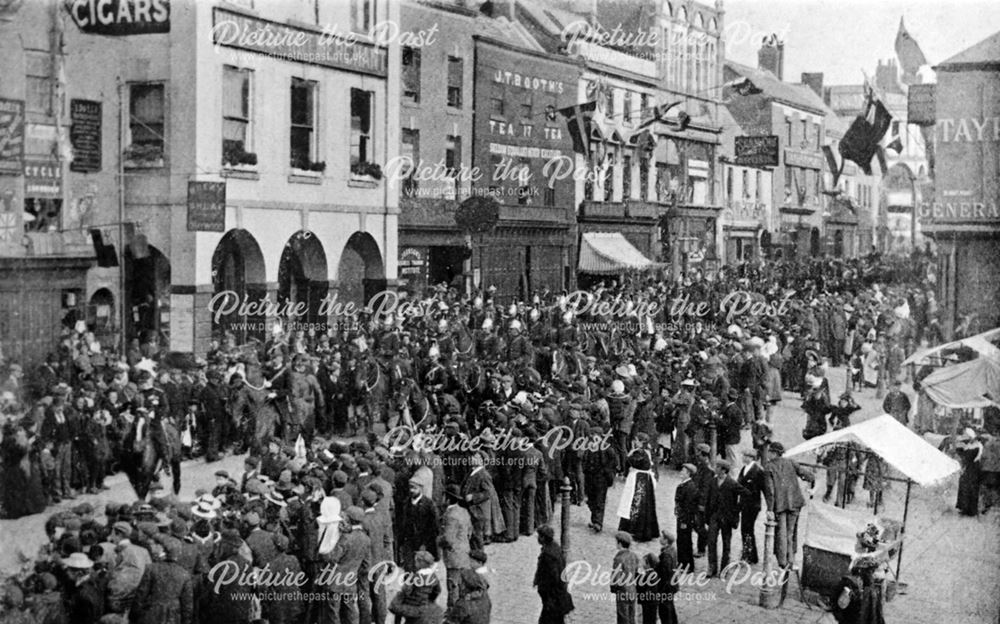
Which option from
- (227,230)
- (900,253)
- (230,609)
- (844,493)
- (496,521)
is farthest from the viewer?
(900,253)

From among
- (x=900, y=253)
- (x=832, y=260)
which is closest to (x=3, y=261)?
(x=832, y=260)

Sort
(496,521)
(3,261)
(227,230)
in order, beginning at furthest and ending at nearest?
(227,230)
(3,261)
(496,521)

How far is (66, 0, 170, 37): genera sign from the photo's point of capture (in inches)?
686

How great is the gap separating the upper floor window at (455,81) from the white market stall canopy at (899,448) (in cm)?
2266

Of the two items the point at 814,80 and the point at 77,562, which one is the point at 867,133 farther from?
the point at 814,80

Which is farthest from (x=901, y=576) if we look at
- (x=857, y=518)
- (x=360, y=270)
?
(x=360, y=270)

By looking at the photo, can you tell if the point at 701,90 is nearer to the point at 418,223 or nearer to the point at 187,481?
the point at 418,223

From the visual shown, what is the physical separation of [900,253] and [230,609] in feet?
157

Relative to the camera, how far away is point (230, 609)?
9.66 meters

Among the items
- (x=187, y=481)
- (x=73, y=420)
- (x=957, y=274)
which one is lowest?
(x=187, y=481)

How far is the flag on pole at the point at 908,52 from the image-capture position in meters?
20.8

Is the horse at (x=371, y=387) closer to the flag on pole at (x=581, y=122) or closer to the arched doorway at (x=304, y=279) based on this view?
the arched doorway at (x=304, y=279)

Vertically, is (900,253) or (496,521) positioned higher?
(900,253)

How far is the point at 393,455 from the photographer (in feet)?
45.5
